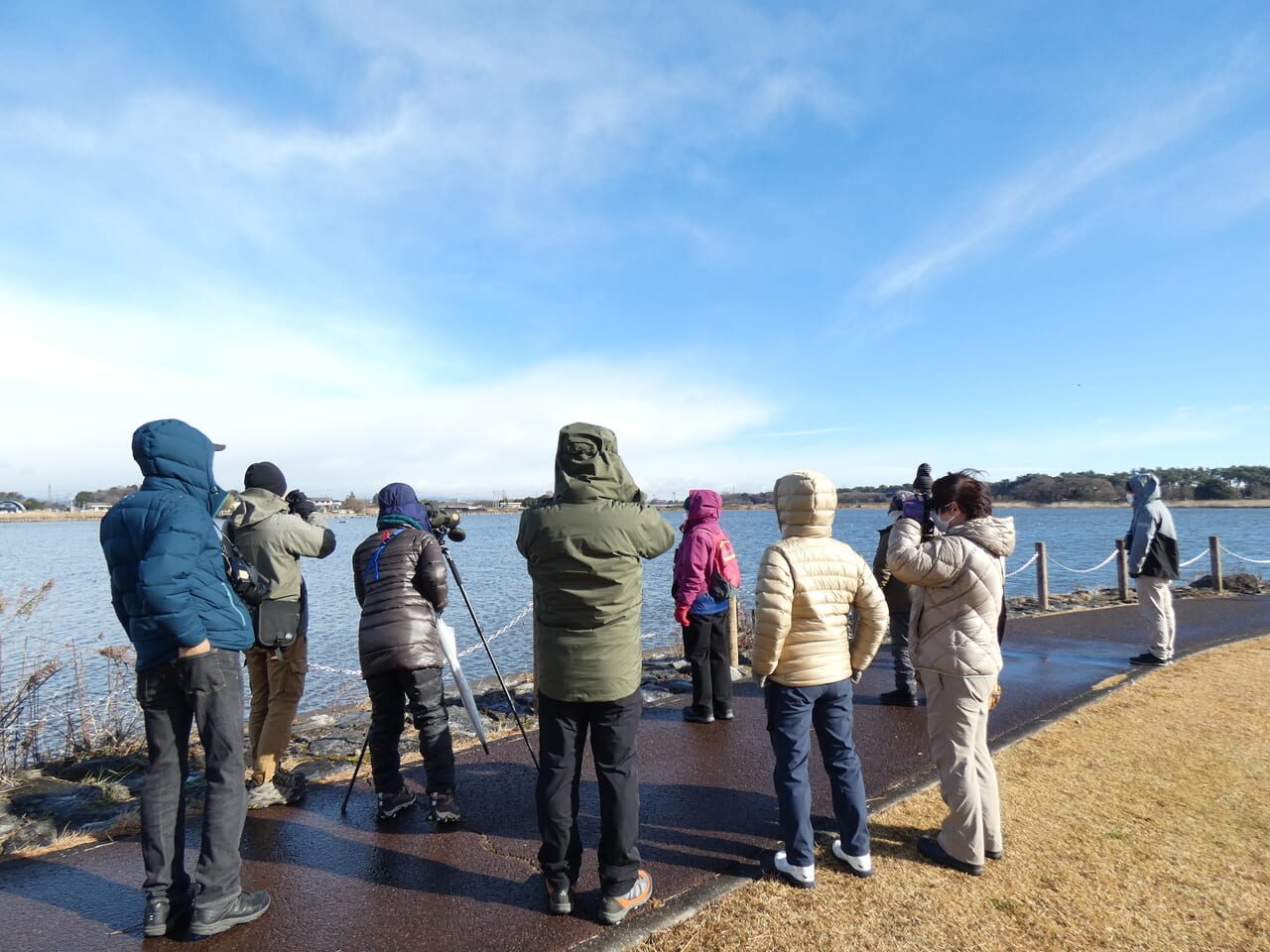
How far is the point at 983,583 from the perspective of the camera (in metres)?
3.42

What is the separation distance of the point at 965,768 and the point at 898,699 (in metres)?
2.95

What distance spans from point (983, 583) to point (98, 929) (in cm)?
442

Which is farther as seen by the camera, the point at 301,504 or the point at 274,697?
the point at 301,504

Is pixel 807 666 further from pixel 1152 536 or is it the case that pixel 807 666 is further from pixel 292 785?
pixel 1152 536

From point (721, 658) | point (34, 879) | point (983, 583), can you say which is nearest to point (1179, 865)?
point (983, 583)

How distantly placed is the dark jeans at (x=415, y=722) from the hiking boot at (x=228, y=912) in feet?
2.93

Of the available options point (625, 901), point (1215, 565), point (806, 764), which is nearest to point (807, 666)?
point (806, 764)

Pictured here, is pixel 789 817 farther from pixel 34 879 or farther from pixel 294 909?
pixel 34 879

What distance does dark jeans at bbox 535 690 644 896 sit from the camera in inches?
117

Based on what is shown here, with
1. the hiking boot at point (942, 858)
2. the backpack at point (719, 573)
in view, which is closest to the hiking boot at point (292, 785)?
the backpack at point (719, 573)

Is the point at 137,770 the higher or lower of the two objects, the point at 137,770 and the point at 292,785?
the lower

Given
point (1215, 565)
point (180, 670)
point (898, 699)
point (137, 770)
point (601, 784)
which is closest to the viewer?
point (180, 670)

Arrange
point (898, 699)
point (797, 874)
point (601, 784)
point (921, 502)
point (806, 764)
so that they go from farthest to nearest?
point (898, 699), point (921, 502), point (806, 764), point (797, 874), point (601, 784)

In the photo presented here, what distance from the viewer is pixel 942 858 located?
340cm
